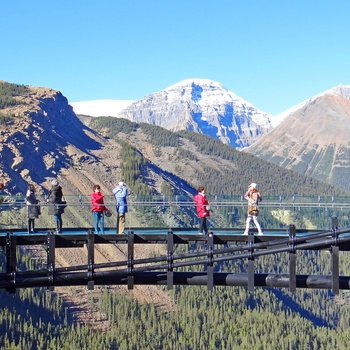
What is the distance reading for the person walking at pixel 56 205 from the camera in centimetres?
3244

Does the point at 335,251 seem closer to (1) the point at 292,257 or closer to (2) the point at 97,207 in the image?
(1) the point at 292,257

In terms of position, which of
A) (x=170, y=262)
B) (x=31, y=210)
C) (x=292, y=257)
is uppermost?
(x=31, y=210)

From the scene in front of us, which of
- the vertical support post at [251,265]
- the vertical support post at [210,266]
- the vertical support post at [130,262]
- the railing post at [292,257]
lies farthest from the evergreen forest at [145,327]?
the railing post at [292,257]

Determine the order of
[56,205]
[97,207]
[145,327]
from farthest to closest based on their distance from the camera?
[145,327] < [56,205] < [97,207]

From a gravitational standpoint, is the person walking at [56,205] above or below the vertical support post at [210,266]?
above

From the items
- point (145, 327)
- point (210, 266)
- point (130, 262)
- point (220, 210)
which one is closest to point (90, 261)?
point (130, 262)

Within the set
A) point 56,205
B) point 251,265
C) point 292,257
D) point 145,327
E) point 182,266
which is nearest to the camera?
point 292,257

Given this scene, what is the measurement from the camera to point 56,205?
107 feet

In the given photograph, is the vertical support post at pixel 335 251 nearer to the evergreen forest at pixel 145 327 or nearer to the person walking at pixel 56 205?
the person walking at pixel 56 205

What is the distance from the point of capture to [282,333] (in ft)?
606

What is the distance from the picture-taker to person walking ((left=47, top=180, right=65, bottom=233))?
3244 cm

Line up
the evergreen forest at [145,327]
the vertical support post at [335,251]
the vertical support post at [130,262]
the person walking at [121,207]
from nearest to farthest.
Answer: the vertical support post at [335,251]
the vertical support post at [130,262]
the person walking at [121,207]
the evergreen forest at [145,327]

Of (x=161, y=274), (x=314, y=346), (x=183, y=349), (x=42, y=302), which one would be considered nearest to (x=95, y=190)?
(x=161, y=274)

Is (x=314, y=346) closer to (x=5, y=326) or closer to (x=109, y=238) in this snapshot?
(x=5, y=326)
